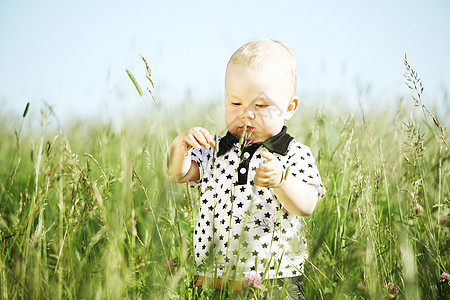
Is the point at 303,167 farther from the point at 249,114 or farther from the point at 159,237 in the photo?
the point at 159,237

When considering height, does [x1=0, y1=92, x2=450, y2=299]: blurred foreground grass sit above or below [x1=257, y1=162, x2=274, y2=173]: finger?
below

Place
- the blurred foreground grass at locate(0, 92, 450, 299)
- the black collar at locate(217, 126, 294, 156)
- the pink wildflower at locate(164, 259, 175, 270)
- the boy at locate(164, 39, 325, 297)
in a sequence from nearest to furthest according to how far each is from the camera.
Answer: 1. the blurred foreground grass at locate(0, 92, 450, 299)
2. the pink wildflower at locate(164, 259, 175, 270)
3. the boy at locate(164, 39, 325, 297)
4. the black collar at locate(217, 126, 294, 156)

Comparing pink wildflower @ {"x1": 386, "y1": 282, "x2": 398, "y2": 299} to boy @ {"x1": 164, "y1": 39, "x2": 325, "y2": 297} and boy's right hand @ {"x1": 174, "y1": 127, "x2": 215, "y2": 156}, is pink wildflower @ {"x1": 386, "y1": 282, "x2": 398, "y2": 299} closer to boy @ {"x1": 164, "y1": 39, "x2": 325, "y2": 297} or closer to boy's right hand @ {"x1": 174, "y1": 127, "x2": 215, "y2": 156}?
boy @ {"x1": 164, "y1": 39, "x2": 325, "y2": 297}

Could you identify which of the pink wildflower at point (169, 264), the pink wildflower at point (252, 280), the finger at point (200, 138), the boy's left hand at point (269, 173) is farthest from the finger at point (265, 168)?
the pink wildflower at point (169, 264)

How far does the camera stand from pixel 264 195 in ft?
5.85

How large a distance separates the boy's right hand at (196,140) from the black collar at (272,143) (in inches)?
7.1

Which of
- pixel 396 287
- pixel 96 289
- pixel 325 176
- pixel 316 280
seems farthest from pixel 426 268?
pixel 96 289

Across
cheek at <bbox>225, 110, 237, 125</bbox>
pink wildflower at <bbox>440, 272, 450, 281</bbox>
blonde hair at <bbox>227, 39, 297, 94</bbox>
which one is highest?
blonde hair at <bbox>227, 39, 297, 94</bbox>

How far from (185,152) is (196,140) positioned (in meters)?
0.07

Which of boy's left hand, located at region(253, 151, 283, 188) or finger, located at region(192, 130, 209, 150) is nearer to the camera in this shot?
boy's left hand, located at region(253, 151, 283, 188)

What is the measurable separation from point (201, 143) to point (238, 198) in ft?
0.95

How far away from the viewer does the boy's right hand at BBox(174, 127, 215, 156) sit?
1648mm

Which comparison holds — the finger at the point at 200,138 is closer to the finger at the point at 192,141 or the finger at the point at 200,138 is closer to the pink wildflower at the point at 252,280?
the finger at the point at 192,141

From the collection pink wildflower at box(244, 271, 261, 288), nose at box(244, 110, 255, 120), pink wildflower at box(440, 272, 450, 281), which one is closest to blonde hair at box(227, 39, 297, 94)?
nose at box(244, 110, 255, 120)
